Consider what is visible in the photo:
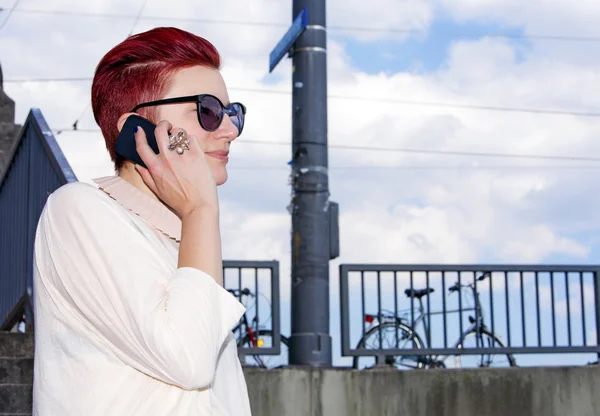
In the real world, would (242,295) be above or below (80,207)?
above

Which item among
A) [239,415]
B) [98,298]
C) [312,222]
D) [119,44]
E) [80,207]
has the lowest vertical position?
[239,415]

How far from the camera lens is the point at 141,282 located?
178cm

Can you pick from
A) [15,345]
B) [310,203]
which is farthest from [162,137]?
[310,203]

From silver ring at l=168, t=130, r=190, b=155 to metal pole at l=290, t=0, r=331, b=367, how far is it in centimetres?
617

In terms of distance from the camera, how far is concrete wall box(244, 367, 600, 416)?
7867 millimetres

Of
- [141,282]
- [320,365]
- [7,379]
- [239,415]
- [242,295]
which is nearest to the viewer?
[141,282]

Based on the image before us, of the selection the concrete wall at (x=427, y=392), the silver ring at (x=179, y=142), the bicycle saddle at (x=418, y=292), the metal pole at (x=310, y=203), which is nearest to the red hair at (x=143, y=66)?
the silver ring at (x=179, y=142)

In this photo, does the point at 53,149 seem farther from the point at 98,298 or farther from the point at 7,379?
the point at 98,298

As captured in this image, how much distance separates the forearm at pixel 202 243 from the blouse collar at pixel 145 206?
0.13m

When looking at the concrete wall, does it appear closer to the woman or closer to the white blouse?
the woman

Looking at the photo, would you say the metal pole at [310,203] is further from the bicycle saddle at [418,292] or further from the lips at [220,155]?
the lips at [220,155]

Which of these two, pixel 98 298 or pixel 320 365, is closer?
pixel 98 298

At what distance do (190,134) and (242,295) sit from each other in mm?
6828

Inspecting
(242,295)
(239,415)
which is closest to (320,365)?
(242,295)
